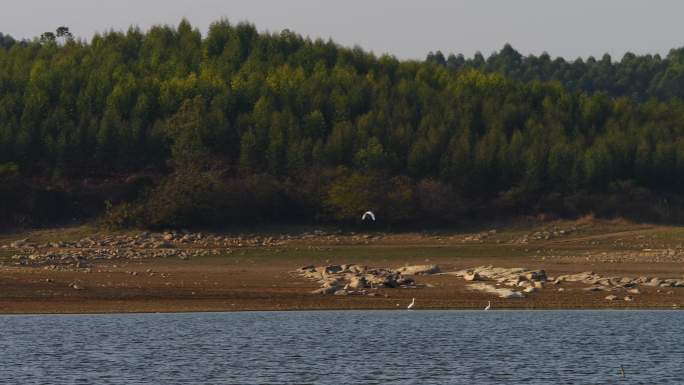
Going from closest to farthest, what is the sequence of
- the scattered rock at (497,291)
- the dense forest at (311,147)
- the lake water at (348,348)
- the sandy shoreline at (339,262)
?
the lake water at (348,348), the sandy shoreline at (339,262), the scattered rock at (497,291), the dense forest at (311,147)

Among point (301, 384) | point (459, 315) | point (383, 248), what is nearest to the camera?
point (301, 384)

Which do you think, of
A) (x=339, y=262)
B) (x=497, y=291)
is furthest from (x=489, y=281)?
(x=339, y=262)

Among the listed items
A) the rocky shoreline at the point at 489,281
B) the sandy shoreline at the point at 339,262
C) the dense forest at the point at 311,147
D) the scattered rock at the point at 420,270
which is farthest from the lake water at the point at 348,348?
the dense forest at the point at 311,147

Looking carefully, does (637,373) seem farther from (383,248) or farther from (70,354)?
(383,248)

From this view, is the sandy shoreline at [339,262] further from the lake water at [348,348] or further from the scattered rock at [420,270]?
the scattered rock at [420,270]

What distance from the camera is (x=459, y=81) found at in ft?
403

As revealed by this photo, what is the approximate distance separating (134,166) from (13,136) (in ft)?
31.3

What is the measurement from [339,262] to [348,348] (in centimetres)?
2513

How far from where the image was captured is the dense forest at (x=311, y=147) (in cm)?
8912

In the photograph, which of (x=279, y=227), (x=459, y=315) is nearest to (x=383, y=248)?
(x=279, y=227)

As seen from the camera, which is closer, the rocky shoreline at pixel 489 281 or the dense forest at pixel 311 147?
the rocky shoreline at pixel 489 281

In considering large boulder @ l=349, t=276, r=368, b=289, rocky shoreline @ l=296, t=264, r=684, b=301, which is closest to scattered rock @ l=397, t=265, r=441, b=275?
rocky shoreline @ l=296, t=264, r=684, b=301

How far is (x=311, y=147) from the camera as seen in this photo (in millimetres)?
100062

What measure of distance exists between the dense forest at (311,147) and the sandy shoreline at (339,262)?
489cm
